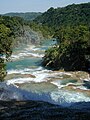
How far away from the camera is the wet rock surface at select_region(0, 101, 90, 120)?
1605 cm

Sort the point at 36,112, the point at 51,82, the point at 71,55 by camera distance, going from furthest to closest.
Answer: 1. the point at 71,55
2. the point at 51,82
3. the point at 36,112

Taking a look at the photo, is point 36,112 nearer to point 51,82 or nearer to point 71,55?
point 51,82

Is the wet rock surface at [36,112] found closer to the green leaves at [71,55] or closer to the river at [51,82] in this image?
the river at [51,82]

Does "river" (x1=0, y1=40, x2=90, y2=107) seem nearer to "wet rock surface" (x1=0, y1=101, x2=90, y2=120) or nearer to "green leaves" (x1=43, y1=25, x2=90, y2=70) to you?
"green leaves" (x1=43, y1=25, x2=90, y2=70)

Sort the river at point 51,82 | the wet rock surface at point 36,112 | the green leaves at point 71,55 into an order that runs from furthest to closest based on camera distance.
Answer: the green leaves at point 71,55
the river at point 51,82
the wet rock surface at point 36,112

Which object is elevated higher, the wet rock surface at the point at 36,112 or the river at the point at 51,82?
the wet rock surface at the point at 36,112

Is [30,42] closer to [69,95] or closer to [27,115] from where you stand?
[69,95]

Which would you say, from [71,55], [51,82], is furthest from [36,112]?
[71,55]

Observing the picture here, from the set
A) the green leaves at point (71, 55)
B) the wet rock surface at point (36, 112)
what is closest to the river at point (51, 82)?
the green leaves at point (71, 55)

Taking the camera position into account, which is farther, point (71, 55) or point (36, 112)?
point (71, 55)

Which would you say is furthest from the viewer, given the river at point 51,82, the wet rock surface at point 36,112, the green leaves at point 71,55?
the green leaves at point 71,55

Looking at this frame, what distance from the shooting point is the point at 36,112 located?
17.0 m

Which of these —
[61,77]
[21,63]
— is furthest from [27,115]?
[21,63]

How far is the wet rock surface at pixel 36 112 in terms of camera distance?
16047mm
